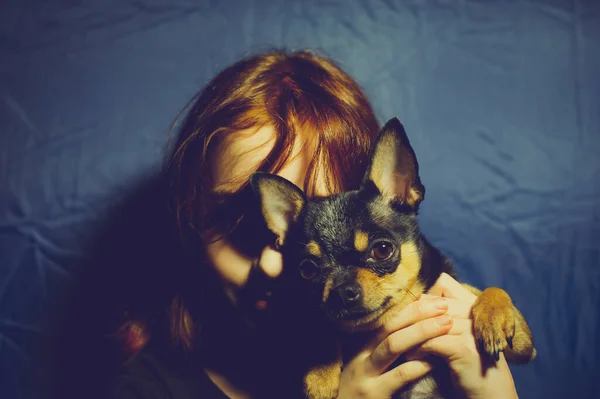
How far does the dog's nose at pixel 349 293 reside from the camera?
0.98 meters

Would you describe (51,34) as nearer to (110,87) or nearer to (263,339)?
(110,87)

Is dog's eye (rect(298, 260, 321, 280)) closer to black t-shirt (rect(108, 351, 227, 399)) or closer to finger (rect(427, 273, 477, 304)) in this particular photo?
finger (rect(427, 273, 477, 304))

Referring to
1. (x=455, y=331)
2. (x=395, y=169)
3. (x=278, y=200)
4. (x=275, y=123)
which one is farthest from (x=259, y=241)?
(x=455, y=331)

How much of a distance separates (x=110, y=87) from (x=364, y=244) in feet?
3.43

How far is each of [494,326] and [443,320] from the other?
0.10 metres

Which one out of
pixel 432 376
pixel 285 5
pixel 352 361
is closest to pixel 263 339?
pixel 352 361

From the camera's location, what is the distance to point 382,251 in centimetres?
104

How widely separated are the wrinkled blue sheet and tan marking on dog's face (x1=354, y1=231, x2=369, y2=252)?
648 millimetres

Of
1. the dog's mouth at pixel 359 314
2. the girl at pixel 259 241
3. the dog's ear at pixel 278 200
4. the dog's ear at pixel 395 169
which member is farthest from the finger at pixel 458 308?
the dog's ear at pixel 278 200

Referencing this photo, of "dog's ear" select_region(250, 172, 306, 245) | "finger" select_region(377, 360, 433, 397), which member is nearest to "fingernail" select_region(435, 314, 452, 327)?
"finger" select_region(377, 360, 433, 397)

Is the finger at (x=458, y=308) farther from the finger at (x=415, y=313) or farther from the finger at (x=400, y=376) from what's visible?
the finger at (x=400, y=376)

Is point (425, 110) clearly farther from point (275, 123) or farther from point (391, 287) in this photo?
point (391, 287)

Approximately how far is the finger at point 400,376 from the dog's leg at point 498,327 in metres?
0.14

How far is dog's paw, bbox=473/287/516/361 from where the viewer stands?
40.1 inches
